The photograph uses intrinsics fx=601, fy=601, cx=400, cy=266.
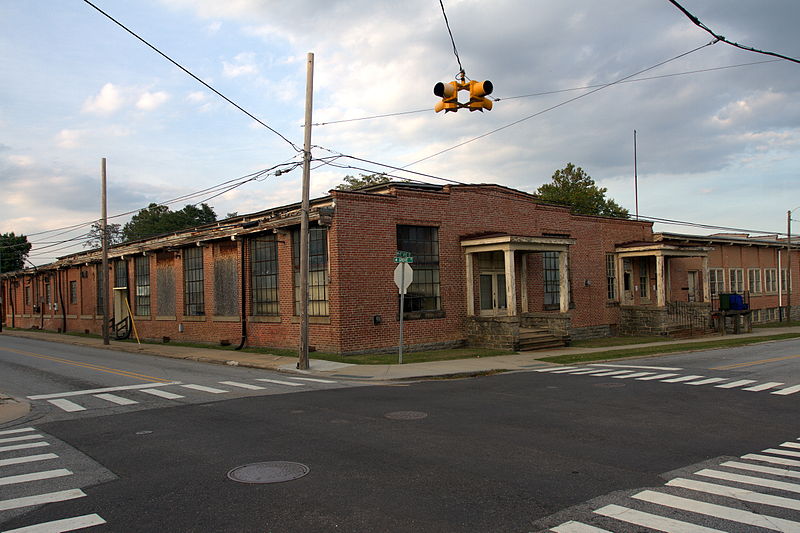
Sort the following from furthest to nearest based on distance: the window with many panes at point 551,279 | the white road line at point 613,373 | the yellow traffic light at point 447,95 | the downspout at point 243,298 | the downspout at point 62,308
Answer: the downspout at point 62,308, the window with many panes at point 551,279, the downspout at point 243,298, the white road line at point 613,373, the yellow traffic light at point 447,95

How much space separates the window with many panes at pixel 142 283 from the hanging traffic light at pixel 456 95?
2773 centimetres

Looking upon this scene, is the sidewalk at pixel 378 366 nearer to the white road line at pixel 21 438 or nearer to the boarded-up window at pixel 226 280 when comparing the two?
the white road line at pixel 21 438

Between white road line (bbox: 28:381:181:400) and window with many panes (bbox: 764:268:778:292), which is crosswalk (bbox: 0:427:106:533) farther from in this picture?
window with many panes (bbox: 764:268:778:292)

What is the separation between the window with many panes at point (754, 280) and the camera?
4056cm

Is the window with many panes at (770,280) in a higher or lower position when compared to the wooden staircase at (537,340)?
higher

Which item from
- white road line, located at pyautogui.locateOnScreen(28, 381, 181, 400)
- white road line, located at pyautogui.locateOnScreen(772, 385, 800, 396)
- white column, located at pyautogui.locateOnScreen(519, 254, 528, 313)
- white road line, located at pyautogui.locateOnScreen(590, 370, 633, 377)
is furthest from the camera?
white column, located at pyautogui.locateOnScreen(519, 254, 528, 313)

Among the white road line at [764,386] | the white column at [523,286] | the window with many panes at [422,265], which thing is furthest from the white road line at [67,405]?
the white column at [523,286]

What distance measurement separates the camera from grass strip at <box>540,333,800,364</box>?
20233mm

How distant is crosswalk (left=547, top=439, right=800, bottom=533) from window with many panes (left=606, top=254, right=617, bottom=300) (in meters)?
24.8

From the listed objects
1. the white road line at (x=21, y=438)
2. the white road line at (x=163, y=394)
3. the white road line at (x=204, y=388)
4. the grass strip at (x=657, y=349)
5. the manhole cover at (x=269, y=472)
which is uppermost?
the manhole cover at (x=269, y=472)

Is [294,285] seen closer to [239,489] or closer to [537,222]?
[537,222]

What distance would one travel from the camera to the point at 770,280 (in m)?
42.9

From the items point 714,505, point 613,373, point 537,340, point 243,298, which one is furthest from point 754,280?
point 714,505

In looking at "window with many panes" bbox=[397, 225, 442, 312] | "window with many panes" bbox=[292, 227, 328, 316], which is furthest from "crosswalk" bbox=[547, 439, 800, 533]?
"window with many panes" bbox=[292, 227, 328, 316]
